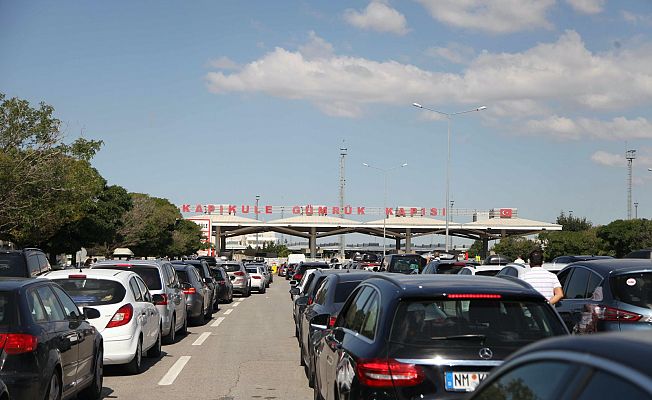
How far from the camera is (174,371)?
45.0 feet

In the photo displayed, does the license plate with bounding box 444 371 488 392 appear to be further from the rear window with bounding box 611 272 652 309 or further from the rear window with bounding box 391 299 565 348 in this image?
the rear window with bounding box 611 272 652 309

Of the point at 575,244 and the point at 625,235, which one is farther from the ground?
the point at 625,235

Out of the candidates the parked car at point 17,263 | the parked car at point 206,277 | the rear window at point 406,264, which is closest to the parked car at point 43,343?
the parked car at point 17,263

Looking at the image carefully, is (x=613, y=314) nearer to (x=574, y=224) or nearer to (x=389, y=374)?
(x=389, y=374)

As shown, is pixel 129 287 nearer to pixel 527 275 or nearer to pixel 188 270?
pixel 527 275

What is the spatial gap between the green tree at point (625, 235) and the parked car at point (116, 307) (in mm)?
63736

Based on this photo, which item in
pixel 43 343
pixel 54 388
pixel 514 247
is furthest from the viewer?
pixel 514 247

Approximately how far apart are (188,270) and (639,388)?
20800mm

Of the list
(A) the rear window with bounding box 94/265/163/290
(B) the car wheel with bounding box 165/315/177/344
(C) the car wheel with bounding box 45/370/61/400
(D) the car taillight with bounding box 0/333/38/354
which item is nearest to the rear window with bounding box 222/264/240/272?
(B) the car wheel with bounding box 165/315/177/344

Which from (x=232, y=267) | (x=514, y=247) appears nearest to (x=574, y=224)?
(x=514, y=247)

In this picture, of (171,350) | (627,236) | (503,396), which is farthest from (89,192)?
(627,236)

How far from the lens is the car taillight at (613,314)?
1046 centimetres

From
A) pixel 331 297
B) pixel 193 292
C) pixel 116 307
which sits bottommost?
pixel 193 292

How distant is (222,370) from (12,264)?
21.9ft
